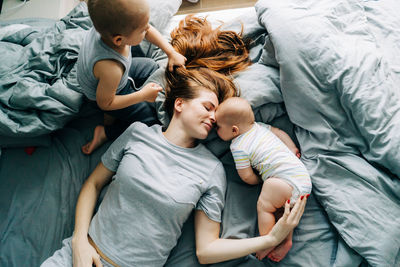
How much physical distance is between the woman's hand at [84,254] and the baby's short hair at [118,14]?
0.76 metres

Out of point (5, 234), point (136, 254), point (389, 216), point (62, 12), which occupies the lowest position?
point (5, 234)

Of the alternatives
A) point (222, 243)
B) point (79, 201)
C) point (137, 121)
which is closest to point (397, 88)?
point (222, 243)

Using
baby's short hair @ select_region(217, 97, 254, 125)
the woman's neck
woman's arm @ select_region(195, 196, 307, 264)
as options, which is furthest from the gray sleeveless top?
woman's arm @ select_region(195, 196, 307, 264)

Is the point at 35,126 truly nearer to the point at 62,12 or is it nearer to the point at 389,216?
the point at 62,12

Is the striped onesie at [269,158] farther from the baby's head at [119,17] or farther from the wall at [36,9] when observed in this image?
the wall at [36,9]

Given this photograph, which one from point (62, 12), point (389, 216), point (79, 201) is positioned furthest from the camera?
point (62, 12)

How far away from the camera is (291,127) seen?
1198 mm

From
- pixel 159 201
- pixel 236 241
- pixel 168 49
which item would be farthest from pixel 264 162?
pixel 168 49

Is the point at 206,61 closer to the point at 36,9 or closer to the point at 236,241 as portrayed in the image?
the point at 236,241

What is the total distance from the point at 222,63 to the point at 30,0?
1381 mm

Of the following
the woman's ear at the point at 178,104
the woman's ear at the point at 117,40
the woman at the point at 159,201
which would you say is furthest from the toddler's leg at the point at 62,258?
the woman's ear at the point at 117,40

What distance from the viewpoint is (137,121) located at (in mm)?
1259

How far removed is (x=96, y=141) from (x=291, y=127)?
87cm

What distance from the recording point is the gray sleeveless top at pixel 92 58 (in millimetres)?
966
